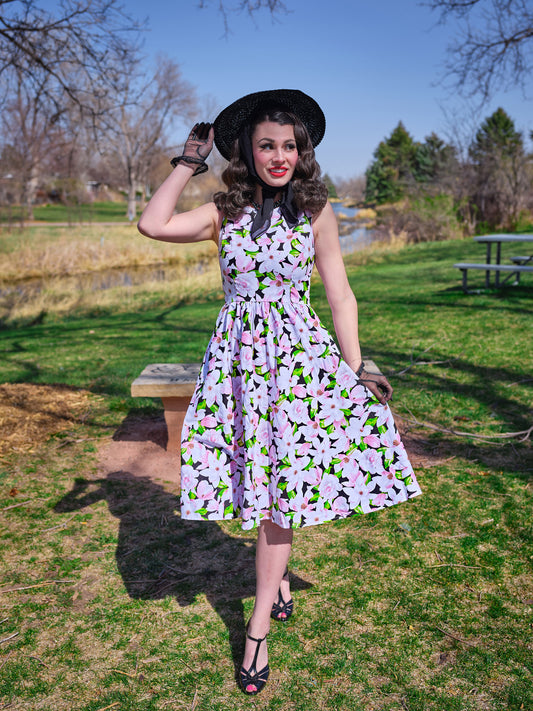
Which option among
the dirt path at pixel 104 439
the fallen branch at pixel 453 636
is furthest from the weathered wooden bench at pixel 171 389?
the fallen branch at pixel 453 636

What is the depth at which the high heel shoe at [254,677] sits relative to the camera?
2213 mm

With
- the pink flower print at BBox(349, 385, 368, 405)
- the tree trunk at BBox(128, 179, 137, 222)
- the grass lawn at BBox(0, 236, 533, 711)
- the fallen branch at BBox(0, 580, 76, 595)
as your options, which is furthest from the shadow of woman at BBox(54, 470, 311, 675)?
the tree trunk at BBox(128, 179, 137, 222)

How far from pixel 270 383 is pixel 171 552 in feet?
4.84

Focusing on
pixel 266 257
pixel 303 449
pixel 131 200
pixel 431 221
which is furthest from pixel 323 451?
pixel 131 200

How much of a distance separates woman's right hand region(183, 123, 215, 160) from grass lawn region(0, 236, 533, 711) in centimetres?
193

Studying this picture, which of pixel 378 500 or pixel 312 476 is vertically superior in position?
pixel 312 476

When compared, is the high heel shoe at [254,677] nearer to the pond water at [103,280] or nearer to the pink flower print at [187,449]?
the pink flower print at [187,449]

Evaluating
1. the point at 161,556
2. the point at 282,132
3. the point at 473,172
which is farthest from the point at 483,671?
the point at 473,172

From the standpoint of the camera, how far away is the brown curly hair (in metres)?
2.20

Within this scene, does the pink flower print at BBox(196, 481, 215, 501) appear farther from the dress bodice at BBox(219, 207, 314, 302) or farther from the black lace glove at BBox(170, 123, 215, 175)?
the black lace glove at BBox(170, 123, 215, 175)

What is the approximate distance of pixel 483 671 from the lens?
226 centimetres

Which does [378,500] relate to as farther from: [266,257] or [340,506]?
[266,257]

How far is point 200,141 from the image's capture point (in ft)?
7.29

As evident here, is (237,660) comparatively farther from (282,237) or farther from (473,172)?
(473,172)
